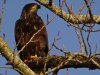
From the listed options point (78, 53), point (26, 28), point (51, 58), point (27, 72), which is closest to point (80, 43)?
point (78, 53)

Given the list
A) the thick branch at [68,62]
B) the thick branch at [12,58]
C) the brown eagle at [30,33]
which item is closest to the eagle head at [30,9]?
the brown eagle at [30,33]

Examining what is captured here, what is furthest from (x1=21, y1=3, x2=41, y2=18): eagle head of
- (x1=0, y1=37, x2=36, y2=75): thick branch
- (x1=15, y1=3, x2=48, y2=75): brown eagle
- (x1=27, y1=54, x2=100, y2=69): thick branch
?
(x1=0, y1=37, x2=36, y2=75): thick branch

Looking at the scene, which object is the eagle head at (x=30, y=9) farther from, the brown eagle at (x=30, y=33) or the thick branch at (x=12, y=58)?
the thick branch at (x=12, y=58)

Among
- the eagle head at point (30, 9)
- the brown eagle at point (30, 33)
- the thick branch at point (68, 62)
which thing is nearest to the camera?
the thick branch at point (68, 62)

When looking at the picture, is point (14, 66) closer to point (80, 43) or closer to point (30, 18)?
point (80, 43)

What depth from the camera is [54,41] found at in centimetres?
520

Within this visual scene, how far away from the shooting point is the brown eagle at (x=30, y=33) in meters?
8.23

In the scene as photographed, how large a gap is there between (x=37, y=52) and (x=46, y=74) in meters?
3.85

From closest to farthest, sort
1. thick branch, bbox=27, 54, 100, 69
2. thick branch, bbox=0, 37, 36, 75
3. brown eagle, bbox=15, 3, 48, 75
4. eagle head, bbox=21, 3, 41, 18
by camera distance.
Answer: thick branch, bbox=0, 37, 36, 75 < thick branch, bbox=27, 54, 100, 69 < brown eagle, bbox=15, 3, 48, 75 < eagle head, bbox=21, 3, 41, 18

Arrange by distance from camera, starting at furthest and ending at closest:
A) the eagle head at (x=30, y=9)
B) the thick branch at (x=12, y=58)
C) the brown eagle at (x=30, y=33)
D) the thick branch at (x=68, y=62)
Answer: the eagle head at (x=30, y=9)
the brown eagle at (x=30, y=33)
the thick branch at (x=68, y=62)
the thick branch at (x=12, y=58)

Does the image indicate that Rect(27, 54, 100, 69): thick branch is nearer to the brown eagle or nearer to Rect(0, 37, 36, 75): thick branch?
Rect(0, 37, 36, 75): thick branch

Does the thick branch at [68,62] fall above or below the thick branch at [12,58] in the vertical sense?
below

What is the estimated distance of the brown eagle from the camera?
823 centimetres

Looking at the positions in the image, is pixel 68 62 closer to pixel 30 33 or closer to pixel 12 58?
pixel 12 58
